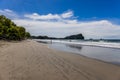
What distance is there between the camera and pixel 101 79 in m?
6.07

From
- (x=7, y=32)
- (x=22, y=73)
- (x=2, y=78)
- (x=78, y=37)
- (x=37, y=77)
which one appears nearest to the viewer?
(x=2, y=78)

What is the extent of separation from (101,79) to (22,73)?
10.8ft

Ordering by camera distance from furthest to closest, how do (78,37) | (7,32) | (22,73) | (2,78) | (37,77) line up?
1. (78,37)
2. (7,32)
3. (22,73)
4. (37,77)
5. (2,78)

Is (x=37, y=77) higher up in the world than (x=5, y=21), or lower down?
lower down

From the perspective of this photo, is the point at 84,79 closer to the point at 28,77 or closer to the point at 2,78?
the point at 28,77

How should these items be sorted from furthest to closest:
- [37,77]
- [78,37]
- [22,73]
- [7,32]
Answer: [78,37] < [7,32] < [22,73] < [37,77]

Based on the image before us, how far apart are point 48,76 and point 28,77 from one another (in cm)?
81

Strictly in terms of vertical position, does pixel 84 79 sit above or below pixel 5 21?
below

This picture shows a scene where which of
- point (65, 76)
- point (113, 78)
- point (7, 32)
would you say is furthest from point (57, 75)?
point (7, 32)

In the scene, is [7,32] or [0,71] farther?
[7,32]

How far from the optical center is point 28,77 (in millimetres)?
5883

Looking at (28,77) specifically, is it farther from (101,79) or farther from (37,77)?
(101,79)

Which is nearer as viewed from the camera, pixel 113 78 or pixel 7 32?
pixel 113 78

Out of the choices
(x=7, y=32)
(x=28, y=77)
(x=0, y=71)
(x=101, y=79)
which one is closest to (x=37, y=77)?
(x=28, y=77)
